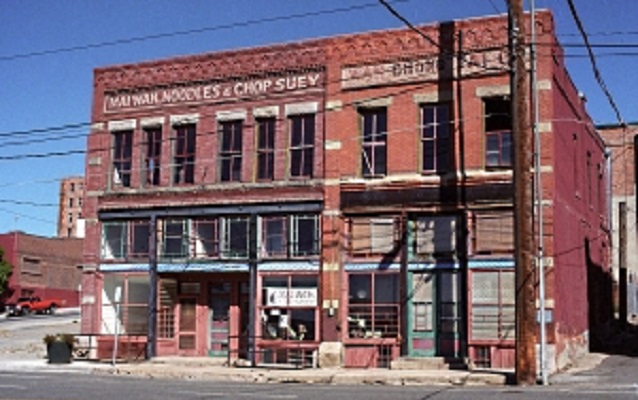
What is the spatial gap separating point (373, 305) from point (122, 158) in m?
11.4

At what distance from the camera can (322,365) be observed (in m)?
26.8

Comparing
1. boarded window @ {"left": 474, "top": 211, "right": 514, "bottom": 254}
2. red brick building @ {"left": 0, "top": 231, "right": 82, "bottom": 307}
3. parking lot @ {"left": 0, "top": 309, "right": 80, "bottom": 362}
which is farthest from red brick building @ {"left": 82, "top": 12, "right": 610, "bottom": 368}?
red brick building @ {"left": 0, "top": 231, "right": 82, "bottom": 307}

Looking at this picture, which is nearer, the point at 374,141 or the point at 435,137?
the point at 435,137

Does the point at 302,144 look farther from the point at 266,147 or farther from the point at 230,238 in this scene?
the point at 230,238

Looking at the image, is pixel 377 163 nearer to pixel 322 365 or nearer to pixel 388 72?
pixel 388 72

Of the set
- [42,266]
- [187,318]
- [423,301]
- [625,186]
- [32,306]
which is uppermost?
[625,186]

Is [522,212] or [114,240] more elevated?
[522,212]

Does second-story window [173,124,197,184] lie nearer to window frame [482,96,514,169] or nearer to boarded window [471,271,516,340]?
window frame [482,96,514,169]

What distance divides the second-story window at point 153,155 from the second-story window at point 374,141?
7914 millimetres

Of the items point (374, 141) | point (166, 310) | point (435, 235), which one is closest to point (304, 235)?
point (374, 141)

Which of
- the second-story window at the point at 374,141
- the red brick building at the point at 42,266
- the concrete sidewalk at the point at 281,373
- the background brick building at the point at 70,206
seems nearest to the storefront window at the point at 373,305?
the concrete sidewalk at the point at 281,373

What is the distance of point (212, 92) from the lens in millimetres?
30250

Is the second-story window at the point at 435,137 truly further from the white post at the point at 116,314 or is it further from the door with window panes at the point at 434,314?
the white post at the point at 116,314

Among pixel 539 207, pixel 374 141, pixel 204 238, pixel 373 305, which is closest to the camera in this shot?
pixel 539 207
